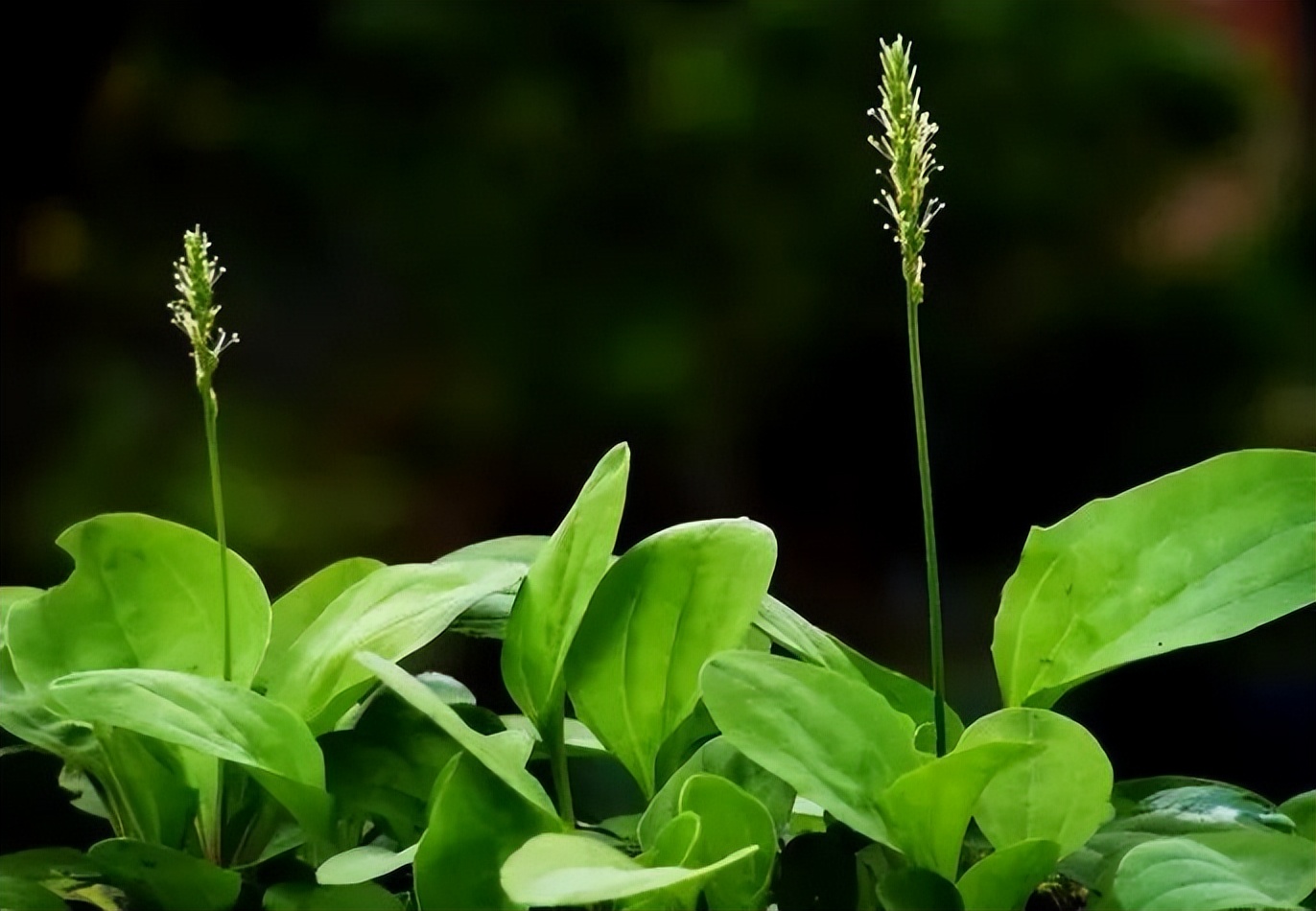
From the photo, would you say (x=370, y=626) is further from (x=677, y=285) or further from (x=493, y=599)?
(x=677, y=285)

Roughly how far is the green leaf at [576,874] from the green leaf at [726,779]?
33mm

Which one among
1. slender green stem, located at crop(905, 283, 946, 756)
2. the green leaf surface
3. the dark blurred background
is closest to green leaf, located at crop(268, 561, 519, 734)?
slender green stem, located at crop(905, 283, 946, 756)

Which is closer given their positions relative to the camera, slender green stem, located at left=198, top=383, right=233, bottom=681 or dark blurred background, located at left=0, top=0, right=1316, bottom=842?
slender green stem, located at left=198, top=383, right=233, bottom=681

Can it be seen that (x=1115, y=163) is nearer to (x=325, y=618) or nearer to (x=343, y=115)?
(x=343, y=115)

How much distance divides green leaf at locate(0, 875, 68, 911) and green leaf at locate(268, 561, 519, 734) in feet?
0.28

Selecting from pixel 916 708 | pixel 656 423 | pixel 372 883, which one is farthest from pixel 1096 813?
pixel 656 423

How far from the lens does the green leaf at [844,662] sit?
41cm

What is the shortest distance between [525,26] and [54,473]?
0.47 meters

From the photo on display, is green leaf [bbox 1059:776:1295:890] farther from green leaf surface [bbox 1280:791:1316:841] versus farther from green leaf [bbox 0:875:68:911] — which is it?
green leaf [bbox 0:875:68:911]

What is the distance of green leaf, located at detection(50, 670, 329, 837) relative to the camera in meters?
0.36

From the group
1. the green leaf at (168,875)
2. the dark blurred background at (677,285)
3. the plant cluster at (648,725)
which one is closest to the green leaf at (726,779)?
the plant cluster at (648,725)

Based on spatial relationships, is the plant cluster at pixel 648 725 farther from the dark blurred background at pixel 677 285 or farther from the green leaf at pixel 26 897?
the dark blurred background at pixel 677 285

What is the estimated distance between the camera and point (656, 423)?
0.96 metres

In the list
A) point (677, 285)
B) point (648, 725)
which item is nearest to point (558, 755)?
point (648, 725)
